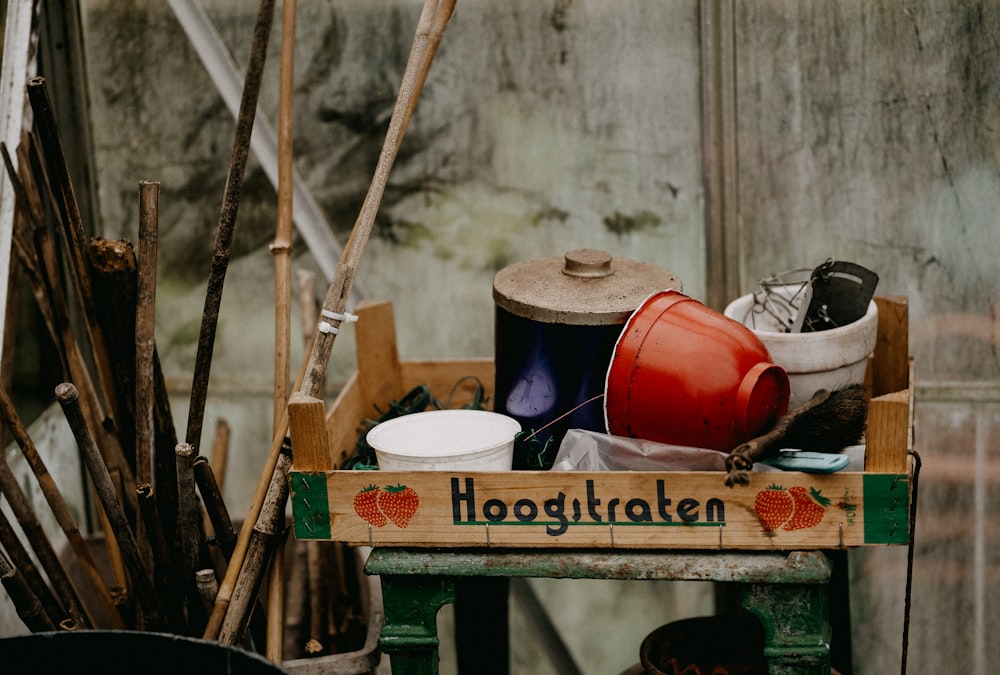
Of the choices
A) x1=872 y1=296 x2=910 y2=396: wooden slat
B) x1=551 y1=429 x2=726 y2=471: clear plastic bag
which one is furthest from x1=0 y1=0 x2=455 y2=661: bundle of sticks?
x1=872 y1=296 x2=910 y2=396: wooden slat

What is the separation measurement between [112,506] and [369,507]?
486mm

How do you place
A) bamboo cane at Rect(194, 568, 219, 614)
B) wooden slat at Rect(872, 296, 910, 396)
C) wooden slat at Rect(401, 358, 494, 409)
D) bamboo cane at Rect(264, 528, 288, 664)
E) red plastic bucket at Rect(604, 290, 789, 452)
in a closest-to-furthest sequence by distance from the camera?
red plastic bucket at Rect(604, 290, 789, 452)
bamboo cane at Rect(194, 568, 219, 614)
bamboo cane at Rect(264, 528, 288, 664)
wooden slat at Rect(872, 296, 910, 396)
wooden slat at Rect(401, 358, 494, 409)

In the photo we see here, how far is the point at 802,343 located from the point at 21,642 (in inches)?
58.5

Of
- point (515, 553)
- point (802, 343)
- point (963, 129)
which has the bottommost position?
point (515, 553)

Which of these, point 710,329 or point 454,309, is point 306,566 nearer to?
point 454,309

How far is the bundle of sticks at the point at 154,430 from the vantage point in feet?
6.93

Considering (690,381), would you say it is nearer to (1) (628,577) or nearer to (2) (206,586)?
(1) (628,577)

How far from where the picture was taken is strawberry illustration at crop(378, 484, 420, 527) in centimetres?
201

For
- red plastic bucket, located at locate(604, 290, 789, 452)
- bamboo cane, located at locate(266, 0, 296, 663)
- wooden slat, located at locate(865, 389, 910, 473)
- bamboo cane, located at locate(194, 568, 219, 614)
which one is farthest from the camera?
bamboo cane, located at locate(266, 0, 296, 663)

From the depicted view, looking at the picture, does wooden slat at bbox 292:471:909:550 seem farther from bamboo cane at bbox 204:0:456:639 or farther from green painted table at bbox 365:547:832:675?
bamboo cane at bbox 204:0:456:639

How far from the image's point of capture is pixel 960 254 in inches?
109

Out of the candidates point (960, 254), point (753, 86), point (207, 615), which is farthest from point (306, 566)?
point (960, 254)

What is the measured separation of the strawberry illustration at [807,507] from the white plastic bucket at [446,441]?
0.54 metres

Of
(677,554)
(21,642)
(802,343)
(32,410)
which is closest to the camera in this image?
(21,642)
